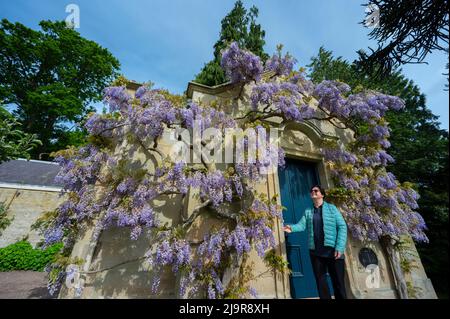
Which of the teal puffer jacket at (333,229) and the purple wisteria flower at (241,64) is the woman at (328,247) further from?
the purple wisteria flower at (241,64)

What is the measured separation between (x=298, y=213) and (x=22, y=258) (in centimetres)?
1280

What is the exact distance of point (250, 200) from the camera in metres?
3.99

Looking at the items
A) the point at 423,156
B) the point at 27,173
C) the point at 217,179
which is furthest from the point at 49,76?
the point at 423,156

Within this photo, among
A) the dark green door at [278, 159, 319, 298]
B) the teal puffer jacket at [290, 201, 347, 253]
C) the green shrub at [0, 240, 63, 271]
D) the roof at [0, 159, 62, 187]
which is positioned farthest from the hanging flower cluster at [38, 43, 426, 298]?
the roof at [0, 159, 62, 187]

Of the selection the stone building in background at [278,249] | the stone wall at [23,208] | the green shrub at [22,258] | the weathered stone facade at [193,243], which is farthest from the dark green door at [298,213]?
the stone wall at [23,208]

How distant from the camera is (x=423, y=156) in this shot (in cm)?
939

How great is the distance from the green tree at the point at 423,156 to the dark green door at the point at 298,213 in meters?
2.25

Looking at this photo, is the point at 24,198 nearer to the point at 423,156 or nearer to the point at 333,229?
the point at 333,229

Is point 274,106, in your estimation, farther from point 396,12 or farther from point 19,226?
point 19,226

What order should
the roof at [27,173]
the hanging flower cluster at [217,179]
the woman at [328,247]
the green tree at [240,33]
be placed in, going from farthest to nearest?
A: the green tree at [240,33], the roof at [27,173], the hanging flower cluster at [217,179], the woman at [328,247]

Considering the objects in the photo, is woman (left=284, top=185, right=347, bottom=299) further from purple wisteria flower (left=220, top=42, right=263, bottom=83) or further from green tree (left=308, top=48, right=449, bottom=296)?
purple wisteria flower (left=220, top=42, right=263, bottom=83)

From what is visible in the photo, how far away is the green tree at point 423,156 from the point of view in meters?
6.14
